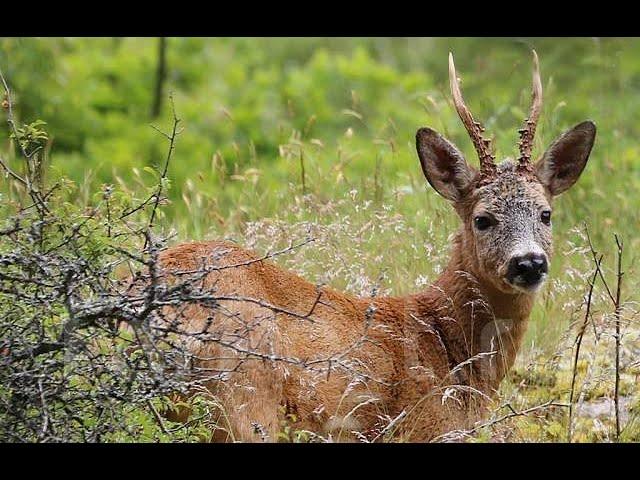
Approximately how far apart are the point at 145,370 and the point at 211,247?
1108mm

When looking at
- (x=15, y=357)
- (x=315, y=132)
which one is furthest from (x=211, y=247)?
(x=315, y=132)

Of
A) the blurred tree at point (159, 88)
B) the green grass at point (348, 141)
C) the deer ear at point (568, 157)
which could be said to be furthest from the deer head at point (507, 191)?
the blurred tree at point (159, 88)

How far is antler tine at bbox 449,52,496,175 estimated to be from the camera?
23.6ft

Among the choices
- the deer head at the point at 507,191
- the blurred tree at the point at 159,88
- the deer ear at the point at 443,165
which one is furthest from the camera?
the blurred tree at the point at 159,88

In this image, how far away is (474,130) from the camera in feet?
23.5

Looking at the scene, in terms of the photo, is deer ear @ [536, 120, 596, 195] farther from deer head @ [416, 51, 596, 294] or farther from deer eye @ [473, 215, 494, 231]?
deer eye @ [473, 215, 494, 231]

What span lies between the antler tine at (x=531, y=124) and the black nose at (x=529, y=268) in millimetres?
683

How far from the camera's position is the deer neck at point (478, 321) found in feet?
23.3

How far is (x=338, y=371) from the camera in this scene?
21.4ft

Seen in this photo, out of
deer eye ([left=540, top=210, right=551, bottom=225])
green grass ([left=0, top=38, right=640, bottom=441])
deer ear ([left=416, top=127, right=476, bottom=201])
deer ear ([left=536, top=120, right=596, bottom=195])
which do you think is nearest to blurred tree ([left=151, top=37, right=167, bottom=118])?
green grass ([left=0, top=38, right=640, bottom=441])

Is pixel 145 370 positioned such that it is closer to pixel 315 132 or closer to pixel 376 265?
pixel 376 265

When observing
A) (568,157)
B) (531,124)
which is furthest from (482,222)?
(568,157)

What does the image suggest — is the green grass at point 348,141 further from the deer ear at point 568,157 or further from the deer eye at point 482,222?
the deer eye at point 482,222

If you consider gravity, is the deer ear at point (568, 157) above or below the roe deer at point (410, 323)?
→ above
